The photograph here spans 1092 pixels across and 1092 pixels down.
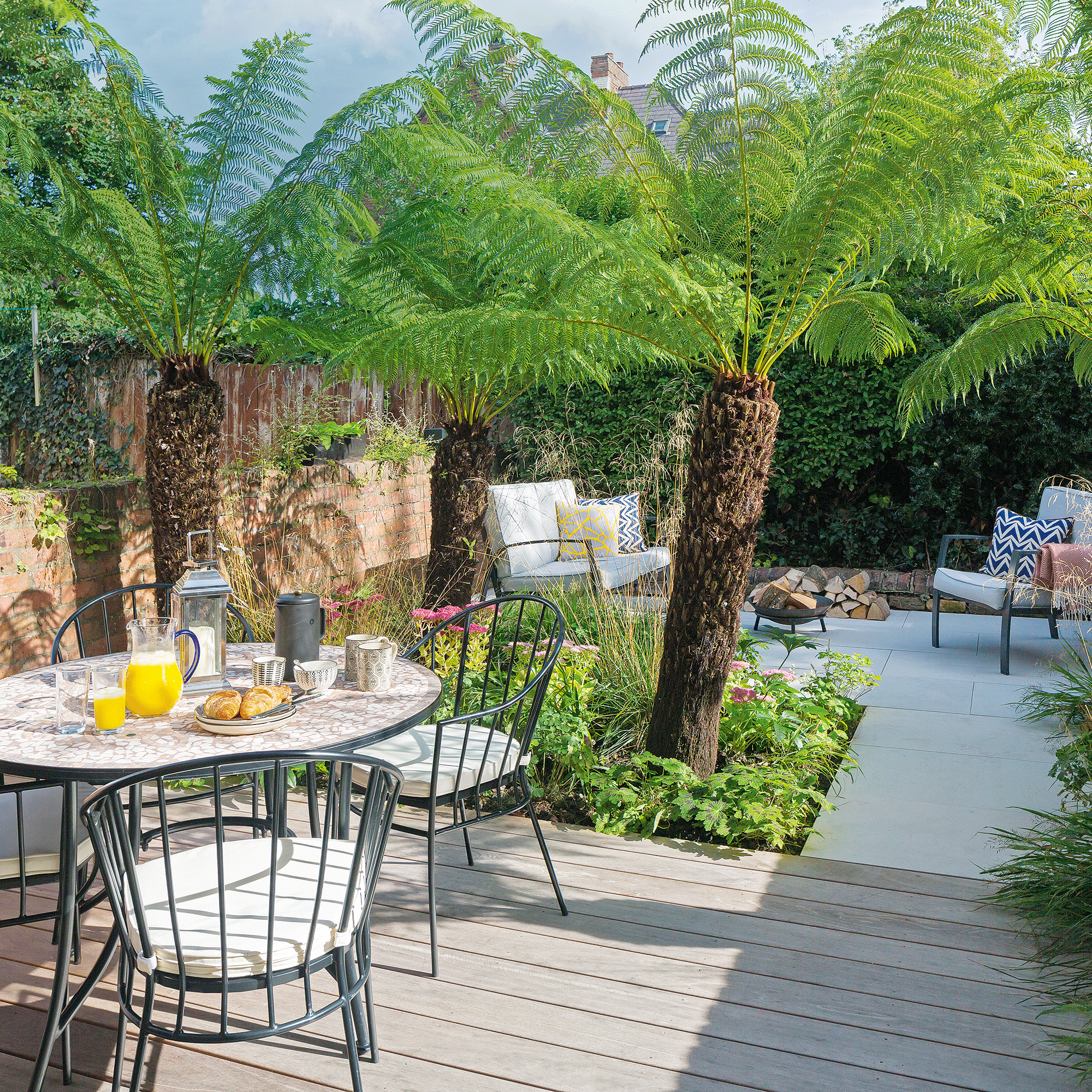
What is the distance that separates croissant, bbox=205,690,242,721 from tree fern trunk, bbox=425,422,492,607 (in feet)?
8.85

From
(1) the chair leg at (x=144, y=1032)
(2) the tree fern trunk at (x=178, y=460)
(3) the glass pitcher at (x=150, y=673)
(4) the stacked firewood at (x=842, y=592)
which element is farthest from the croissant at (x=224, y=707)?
(4) the stacked firewood at (x=842, y=592)

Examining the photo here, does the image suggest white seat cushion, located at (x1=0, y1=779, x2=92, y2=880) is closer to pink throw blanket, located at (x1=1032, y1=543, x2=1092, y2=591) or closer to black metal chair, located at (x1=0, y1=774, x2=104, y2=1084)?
black metal chair, located at (x1=0, y1=774, x2=104, y2=1084)

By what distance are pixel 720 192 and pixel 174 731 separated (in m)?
2.25

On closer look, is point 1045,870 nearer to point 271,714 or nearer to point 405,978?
point 405,978

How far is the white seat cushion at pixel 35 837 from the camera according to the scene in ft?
5.77

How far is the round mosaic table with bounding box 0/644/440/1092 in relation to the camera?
1550mm

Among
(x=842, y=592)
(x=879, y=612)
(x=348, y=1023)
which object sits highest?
(x=842, y=592)

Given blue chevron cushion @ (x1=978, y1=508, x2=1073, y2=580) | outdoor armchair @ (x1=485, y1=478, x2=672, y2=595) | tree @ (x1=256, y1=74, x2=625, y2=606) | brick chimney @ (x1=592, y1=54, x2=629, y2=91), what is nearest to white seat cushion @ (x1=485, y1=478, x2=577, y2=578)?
outdoor armchair @ (x1=485, y1=478, x2=672, y2=595)

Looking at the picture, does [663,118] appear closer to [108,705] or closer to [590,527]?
[108,705]

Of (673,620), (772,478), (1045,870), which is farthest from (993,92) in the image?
(772,478)

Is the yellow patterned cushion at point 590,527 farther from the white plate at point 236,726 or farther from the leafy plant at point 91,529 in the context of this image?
the white plate at point 236,726

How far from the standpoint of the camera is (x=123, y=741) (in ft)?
5.58

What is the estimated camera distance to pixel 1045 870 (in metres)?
2.40

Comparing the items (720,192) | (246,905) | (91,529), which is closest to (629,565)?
(720,192)
